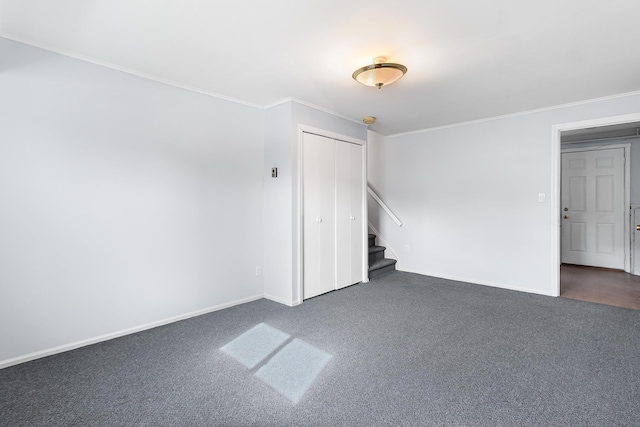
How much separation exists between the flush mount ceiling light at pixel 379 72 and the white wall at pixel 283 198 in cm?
109

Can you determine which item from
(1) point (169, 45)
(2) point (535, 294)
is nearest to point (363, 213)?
(2) point (535, 294)

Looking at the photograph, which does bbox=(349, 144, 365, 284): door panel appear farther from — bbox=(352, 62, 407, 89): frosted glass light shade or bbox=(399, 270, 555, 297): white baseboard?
bbox=(352, 62, 407, 89): frosted glass light shade

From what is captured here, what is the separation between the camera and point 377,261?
199 inches

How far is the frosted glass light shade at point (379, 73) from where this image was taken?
240 cm

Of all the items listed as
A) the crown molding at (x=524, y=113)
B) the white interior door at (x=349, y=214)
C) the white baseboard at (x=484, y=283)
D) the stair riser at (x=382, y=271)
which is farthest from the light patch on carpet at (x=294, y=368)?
the crown molding at (x=524, y=113)

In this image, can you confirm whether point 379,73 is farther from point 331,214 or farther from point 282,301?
point 282,301

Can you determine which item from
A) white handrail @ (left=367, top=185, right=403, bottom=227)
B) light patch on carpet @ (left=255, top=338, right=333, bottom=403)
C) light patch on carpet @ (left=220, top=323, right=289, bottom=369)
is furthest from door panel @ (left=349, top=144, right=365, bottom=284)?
light patch on carpet @ (left=255, top=338, right=333, bottom=403)

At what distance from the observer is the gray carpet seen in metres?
1.68

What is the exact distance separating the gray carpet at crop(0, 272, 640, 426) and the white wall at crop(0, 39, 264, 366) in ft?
0.98

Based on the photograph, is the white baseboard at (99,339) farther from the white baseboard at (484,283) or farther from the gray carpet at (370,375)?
the white baseboard at (484,283)

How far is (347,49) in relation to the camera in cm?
231

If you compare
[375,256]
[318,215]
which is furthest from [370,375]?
[375,256]

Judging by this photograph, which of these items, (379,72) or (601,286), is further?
(601,286)

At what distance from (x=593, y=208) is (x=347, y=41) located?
5581mm
